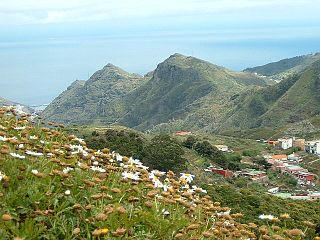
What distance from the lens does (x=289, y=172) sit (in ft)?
192

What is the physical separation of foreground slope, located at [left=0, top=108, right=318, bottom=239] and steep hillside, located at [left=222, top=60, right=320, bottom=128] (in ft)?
392

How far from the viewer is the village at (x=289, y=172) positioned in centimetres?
4456

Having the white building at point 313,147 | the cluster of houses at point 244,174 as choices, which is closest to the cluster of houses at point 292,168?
the cluster of houses at point 244,174

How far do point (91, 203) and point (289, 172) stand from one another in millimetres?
56913

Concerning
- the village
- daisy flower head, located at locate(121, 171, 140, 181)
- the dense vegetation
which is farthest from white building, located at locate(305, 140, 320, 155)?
daisy flower head, located at locate(121, 171, 140, 181)

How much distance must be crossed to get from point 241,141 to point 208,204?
86448 millimetres

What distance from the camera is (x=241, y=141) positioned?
90062 mm

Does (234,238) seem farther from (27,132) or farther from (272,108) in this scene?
(272,108)

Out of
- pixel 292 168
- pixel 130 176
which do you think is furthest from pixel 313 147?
pixel 130 176

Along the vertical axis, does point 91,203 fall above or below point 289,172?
above

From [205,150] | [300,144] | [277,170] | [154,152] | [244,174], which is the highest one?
[154,152]

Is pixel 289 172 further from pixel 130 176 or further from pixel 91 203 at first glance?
pixel 91 203

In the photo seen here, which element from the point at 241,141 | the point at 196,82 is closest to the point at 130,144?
the point at 241,141

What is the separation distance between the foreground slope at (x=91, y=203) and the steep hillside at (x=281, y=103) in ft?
392
